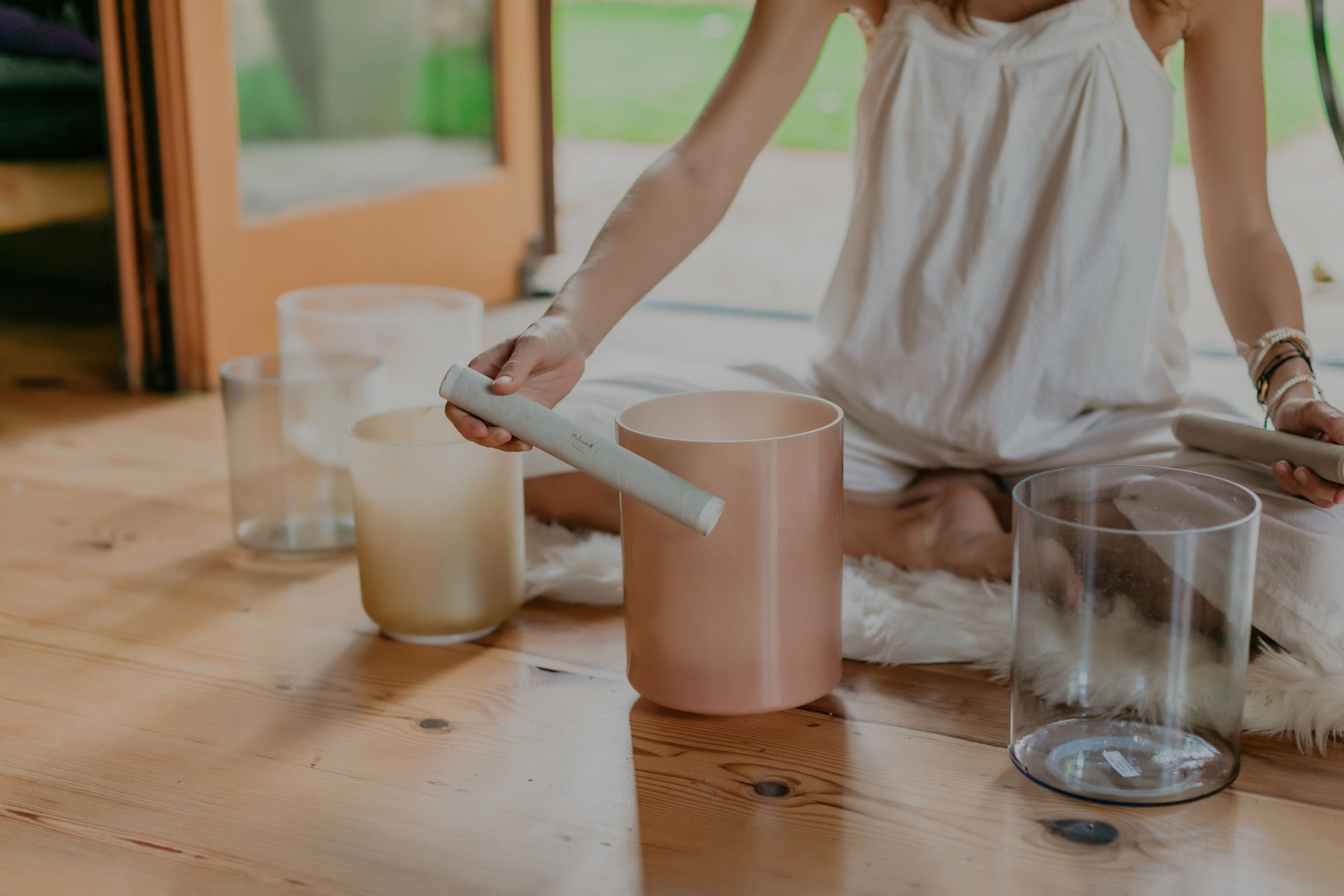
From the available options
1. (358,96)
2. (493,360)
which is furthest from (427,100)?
(493,360)

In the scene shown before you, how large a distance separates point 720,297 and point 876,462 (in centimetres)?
136

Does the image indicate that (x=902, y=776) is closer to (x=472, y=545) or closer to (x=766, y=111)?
(x=472, y=545)

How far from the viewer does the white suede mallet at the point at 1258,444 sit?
3.03 feet

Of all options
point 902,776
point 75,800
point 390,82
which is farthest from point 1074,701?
point 390,82

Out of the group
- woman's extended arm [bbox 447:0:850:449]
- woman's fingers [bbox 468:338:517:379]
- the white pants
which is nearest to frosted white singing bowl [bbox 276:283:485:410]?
the white pants

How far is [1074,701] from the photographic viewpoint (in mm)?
874

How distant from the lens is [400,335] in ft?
4.91

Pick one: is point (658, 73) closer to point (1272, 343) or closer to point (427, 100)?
point (427, 100)

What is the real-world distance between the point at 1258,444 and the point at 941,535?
0.28 m

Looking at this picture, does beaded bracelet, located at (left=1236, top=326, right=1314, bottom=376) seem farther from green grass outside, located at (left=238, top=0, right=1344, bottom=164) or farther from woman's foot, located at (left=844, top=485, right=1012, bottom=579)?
green grass outside, located at (left=238, top=0, right=1344, bottom=164)

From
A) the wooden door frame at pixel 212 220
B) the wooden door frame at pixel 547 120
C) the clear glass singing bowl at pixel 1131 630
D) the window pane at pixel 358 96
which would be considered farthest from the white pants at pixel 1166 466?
the wooden door frame at pixel 547 120

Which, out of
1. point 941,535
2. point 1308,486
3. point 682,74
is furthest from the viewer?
point 682,74

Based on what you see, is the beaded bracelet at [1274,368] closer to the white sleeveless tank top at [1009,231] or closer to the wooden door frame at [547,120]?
the white sleeveless tank top at [1009,231]

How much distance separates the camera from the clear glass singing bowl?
0.80 meters
